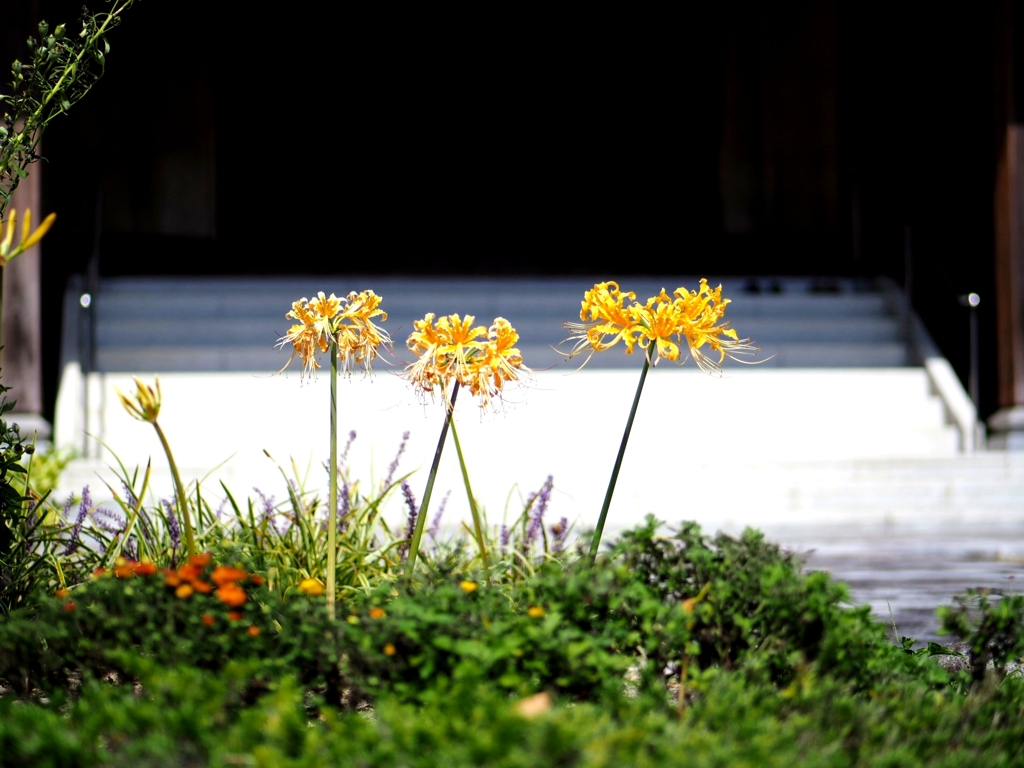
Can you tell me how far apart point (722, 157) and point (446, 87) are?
11.1 ft

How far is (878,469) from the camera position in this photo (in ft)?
19.3

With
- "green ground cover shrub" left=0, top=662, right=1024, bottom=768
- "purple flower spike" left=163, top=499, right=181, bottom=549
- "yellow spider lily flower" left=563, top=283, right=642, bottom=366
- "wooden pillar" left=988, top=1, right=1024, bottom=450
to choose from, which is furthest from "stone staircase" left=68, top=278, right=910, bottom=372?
"green ground cover shrub" left=0, top=662, right=1024, bottom=768

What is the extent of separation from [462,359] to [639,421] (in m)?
4.94

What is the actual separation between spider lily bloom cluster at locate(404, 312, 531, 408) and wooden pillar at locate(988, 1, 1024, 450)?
5610 millimetres

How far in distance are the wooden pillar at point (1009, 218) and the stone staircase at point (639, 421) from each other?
1.16 feet

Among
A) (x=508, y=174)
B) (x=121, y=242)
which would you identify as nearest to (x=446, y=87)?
(x=508, y=174)

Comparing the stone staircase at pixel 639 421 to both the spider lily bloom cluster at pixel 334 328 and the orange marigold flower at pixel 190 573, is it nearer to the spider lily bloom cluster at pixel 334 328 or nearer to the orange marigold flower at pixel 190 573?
the spider lily bloom cluster at pixel 334 328

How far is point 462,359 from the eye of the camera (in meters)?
2.31

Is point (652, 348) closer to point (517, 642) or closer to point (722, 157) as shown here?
point (517, 642)

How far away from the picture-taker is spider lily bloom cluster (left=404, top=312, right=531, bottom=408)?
7.50 ft

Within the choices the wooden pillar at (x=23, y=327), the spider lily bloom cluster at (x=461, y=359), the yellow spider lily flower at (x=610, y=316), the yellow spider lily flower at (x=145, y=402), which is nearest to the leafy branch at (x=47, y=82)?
the yellow spider lily flower at (x=145, y=402)

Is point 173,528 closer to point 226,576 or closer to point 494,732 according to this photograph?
point 226,576

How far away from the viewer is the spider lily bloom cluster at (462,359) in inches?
90.0

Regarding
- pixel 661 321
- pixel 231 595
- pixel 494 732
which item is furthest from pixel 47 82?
pixel 494 732
